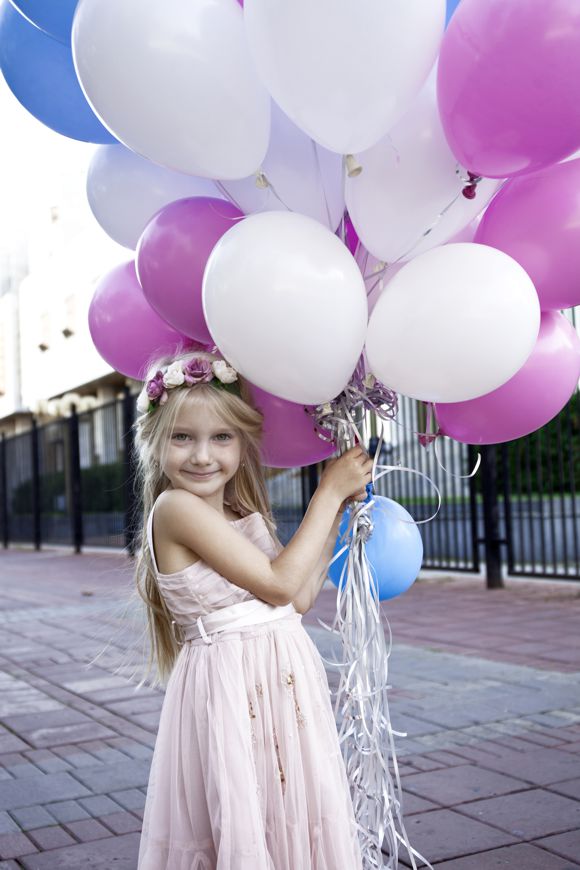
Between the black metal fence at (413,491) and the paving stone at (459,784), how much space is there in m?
1.37

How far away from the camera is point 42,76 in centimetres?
214

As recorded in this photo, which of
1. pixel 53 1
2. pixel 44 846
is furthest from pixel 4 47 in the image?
pixel 44 846

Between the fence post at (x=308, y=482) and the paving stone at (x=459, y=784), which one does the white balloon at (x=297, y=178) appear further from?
the fence post at (x=308, y=482)

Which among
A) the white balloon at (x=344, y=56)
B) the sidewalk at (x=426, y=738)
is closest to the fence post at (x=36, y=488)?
the sidewalk at (x=426, y=738)

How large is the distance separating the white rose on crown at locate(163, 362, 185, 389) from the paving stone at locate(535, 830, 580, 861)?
164 cm

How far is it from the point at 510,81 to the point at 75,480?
13.1 metres

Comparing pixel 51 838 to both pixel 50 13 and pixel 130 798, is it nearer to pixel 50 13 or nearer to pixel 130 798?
pixel 130 798

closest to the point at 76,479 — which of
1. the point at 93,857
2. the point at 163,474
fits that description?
the point at 93,857

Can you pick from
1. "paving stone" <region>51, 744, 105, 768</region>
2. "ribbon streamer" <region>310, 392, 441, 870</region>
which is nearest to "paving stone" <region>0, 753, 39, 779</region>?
"paving stone" <region>51, 744, 105, 768</region>

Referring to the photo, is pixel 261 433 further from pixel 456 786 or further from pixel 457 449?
pixel 457 449

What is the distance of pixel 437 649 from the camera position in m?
5.19

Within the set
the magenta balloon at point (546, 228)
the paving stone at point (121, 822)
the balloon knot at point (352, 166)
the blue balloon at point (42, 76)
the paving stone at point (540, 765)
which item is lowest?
the paving stone at point (121, 822)

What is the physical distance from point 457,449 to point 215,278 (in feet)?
26.8

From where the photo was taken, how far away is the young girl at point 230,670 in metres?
1.82
